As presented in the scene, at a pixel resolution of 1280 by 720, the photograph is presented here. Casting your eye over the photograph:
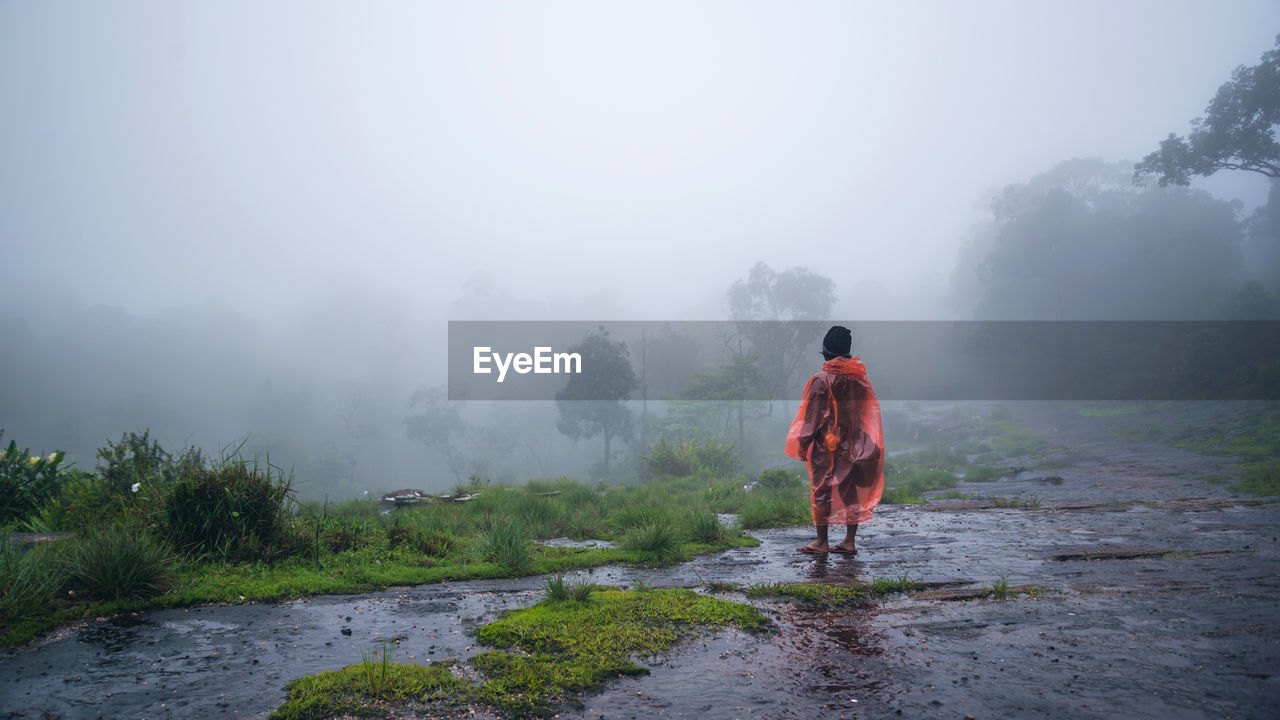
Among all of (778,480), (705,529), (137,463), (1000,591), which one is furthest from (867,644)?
(778,480)

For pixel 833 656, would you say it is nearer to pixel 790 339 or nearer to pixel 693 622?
pixel 693 622

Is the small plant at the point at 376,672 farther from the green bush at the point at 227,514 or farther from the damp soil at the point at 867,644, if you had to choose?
the green bush at the point at 227,514

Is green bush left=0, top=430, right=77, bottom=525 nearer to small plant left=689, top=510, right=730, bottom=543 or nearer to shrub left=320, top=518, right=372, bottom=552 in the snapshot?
shrub left=320, top=518, right=372, bottom=552

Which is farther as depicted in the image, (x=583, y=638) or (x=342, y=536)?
(x=342, y=536)

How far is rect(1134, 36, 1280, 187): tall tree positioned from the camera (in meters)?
29.6

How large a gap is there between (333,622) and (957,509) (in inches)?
364

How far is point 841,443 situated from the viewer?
7012 mm

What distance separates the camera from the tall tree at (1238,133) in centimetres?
2962

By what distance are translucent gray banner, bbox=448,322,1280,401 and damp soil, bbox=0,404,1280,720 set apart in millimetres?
25585

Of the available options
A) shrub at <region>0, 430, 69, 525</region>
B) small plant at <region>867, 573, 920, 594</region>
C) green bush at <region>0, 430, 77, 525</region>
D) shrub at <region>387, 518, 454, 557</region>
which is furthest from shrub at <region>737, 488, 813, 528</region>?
shrub at <region>0, 430, 69, 525</region>

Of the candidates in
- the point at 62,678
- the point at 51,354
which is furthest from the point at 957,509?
the point at 51,354

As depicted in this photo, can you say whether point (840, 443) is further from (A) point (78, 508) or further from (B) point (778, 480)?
(A) point (78, 508)

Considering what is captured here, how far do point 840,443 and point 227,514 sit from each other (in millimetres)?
6413

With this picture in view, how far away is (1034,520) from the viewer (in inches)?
342
